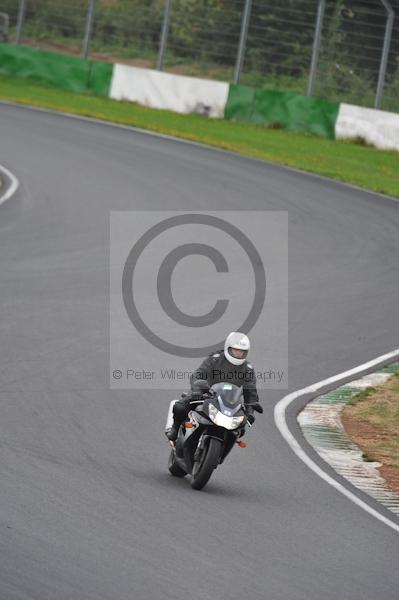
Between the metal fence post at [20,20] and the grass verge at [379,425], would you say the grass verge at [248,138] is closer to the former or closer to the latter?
the metal fence post at [20,20]

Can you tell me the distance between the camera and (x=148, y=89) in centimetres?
4309

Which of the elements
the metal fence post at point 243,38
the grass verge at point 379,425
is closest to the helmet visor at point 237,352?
the grass verge at point 379,425

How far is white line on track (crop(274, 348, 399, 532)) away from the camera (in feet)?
37.2

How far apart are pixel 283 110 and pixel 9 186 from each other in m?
16.9

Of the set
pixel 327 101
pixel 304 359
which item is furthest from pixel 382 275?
pixel 327 101

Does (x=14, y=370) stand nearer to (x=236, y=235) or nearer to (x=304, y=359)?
(x=304, y=359)

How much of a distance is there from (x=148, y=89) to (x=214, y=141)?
742 centimetres

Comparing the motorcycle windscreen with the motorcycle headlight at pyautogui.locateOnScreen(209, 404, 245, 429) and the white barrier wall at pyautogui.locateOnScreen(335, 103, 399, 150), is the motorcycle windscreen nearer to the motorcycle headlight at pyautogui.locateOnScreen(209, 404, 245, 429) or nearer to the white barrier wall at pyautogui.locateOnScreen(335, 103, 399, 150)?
the motorcycle headlight at pyautogui.locateOnScreen(209, 404, 245, 429)

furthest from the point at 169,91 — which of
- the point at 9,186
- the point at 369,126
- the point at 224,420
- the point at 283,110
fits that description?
the point at 224,420

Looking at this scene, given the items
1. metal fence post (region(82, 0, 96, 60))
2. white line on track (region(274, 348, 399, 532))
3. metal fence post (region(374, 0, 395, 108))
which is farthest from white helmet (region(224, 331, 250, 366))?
metal fence post (region(82, 0, 96, 60))

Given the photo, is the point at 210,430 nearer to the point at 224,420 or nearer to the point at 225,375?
the point at 224,420

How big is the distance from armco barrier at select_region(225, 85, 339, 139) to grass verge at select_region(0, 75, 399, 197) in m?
0.48

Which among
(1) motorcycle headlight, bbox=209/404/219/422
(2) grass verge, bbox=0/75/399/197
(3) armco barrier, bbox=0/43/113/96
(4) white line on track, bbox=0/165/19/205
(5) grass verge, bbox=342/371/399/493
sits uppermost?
(3) armco barrier, bbox=0/43/113/96

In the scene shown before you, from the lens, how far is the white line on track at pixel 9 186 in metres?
25.7
